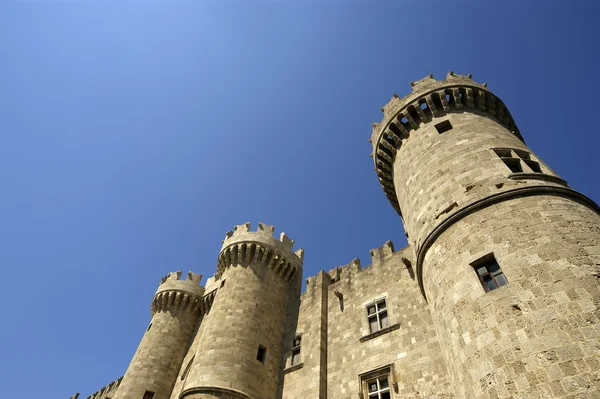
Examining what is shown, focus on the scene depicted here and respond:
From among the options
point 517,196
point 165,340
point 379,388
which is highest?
point 165,340

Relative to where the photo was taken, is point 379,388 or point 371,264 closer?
point 379,388

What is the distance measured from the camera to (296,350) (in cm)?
1584

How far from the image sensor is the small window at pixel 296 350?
15.4m

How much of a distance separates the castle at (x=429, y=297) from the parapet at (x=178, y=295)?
20cm

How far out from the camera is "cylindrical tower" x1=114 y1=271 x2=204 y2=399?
752 inches

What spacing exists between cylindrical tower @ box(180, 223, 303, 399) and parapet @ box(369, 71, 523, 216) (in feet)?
22.7

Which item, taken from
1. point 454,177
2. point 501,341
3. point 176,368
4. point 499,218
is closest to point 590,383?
point 501,341

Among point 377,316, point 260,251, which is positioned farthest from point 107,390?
point 377,316

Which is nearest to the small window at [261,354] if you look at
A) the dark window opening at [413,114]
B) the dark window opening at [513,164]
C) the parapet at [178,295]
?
the parapet at [178,295]

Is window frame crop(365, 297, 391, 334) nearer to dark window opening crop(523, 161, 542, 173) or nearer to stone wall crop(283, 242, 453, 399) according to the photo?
stone wall crop(283, 242, 453, 399)

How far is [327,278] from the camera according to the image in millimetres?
18234

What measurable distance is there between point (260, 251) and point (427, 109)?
32.7 feet

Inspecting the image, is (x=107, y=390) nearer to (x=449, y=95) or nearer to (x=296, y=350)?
(x=296, y=350)

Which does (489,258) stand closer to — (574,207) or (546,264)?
(546,264)
